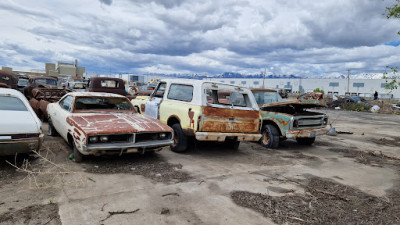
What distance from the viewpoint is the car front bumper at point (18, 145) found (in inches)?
170

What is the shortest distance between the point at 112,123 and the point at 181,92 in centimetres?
198

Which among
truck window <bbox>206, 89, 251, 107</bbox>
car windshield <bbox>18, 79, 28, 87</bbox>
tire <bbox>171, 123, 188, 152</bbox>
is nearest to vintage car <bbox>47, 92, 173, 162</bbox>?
tire <bbox>171, 123, 188, 152</bbox>

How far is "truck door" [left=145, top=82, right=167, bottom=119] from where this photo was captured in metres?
7.08

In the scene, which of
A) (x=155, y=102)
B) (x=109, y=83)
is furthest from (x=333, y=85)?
(x=155, y=102)

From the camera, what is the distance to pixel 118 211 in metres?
3.30

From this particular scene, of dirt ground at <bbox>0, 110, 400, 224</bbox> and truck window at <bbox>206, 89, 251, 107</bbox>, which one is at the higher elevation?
truck window at <bbox>206, 89, 251, 107</bbox>

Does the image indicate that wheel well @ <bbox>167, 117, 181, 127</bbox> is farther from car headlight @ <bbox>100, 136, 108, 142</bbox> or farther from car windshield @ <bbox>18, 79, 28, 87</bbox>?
car windshield @ <bbox>18, 79, 28, 87</bbox>

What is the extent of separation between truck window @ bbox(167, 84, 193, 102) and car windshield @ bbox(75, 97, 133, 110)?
3.62 ft

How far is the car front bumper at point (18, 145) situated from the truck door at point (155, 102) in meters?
2.93

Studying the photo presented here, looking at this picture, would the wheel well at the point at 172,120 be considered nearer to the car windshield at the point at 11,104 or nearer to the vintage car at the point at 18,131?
the vintage car at the point at 18,131

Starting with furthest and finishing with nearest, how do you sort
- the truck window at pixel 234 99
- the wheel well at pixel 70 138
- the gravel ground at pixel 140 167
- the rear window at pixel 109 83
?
1. the rear window at pixel 109 83
2. the truck window at pixel 234 99
3. the wheel well at pixel 70 138
4. the gravel ground at pixel 140 167

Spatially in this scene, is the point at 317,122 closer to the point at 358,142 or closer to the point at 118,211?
the point at 358,142

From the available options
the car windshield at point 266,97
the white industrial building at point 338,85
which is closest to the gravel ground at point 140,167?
the car windshield at point 266,97

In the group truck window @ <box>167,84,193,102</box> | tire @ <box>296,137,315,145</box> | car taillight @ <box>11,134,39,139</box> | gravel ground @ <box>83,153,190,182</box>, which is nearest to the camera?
car taillight @ <box>11,134,39,139</box>
